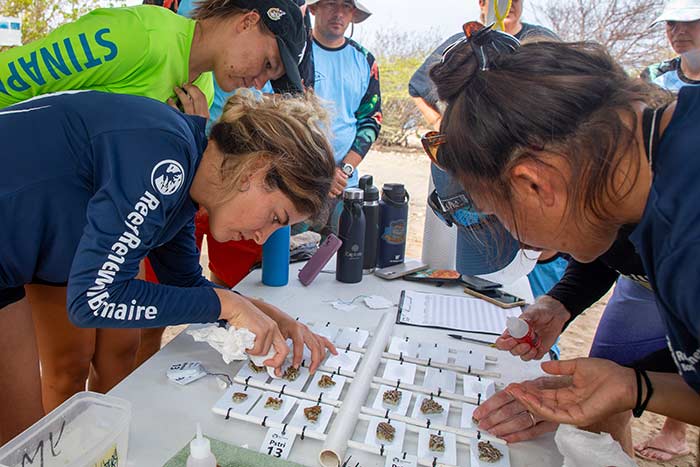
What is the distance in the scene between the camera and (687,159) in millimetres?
726

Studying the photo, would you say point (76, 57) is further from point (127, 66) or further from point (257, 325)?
point (257, 325)

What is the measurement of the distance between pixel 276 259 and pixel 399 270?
0.49m

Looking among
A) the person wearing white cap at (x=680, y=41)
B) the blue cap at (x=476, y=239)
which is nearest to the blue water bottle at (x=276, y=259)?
the blue cap at (x=476, y=239)

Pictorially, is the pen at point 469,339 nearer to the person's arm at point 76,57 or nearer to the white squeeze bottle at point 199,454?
the white squeeze bottle at point 199,454

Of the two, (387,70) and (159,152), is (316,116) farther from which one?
(387,70)

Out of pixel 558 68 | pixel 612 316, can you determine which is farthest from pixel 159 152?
pixel 612 316

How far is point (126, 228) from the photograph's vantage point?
3.56 ft

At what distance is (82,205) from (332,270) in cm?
97

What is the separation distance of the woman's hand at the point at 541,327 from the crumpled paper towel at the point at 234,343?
0.58 m

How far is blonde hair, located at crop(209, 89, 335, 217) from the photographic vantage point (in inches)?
50.0

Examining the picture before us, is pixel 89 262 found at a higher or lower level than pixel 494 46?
lower

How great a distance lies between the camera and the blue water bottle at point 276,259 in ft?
5.82

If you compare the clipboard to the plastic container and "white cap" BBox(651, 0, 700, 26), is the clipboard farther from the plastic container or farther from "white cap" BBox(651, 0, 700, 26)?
"white cap" BBox(651, 0, 700, 26)

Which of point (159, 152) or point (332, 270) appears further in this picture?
point (332, 270)
